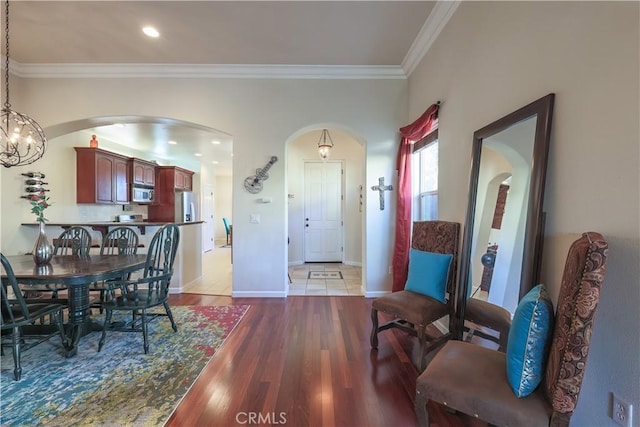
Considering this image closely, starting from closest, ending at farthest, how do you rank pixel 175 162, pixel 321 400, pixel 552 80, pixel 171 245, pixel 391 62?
1. pixel 552 80
2. pixel 321 400
3. pixel 171 245
4. pixel 391 62
5. pixel 175 162

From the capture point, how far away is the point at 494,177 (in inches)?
75.5

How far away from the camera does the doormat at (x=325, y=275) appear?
502 cm

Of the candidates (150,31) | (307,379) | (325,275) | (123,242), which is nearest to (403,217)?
(325,275)

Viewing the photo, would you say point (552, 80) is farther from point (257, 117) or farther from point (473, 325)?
point (257, 117)

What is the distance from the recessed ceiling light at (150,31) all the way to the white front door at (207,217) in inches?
241

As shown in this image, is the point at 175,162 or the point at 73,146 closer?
the point at 73,146

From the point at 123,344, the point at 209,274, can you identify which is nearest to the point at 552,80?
the point at 123,344

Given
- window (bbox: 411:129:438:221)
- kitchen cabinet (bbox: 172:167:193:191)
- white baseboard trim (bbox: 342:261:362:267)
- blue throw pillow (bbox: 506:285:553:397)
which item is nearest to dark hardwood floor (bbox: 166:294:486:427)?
blue throw pillow (bbox: 506:285:553:397)

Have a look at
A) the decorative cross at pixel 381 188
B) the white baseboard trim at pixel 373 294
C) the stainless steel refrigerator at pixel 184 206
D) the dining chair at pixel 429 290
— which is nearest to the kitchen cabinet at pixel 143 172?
the stainless steel refrigerator at pixel 184 206

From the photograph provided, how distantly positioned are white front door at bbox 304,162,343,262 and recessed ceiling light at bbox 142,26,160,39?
3752mm

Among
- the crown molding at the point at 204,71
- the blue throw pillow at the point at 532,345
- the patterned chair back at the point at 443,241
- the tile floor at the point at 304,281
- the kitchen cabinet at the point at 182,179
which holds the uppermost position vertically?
the crown molding at the point at 204,71

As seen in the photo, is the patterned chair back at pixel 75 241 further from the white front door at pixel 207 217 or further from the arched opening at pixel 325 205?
the white front door at pixel 207 217

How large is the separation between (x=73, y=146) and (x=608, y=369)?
7.24 m

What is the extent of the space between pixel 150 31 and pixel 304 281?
3941 millimetres
